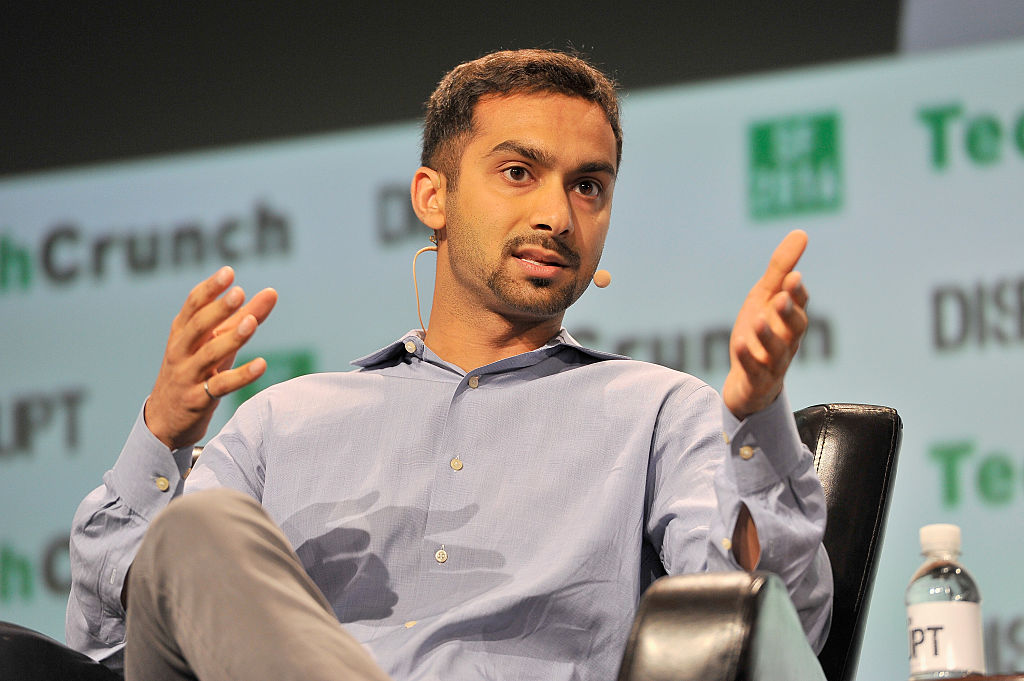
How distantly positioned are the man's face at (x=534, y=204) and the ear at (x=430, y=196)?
0.11 m

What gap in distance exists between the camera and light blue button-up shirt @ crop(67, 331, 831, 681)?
1438mm

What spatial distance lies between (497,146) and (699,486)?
63 centimetres

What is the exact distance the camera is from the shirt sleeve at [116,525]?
1.52 m

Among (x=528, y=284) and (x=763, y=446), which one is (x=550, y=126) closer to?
(x=528, y=284)

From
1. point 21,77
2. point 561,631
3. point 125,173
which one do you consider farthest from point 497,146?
point 21,77

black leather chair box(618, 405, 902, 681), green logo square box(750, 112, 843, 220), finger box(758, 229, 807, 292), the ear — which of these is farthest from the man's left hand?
green logo square box(750, 112, 843, 220)

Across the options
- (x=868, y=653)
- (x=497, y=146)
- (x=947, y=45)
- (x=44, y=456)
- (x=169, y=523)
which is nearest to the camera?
(x=169, y=523)

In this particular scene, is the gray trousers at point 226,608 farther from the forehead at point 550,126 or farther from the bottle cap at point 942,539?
the bottle cap at point 942,539

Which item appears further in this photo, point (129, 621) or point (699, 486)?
point (699, 486)

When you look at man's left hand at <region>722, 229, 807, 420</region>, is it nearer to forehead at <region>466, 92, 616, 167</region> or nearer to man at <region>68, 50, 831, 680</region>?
man at <region>68, 50, 831, 680</region>

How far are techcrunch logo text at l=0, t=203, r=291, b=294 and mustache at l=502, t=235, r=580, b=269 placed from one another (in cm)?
155

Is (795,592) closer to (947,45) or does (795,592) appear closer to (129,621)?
(129,621)

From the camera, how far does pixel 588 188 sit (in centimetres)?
190

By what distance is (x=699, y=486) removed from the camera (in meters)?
1.59
